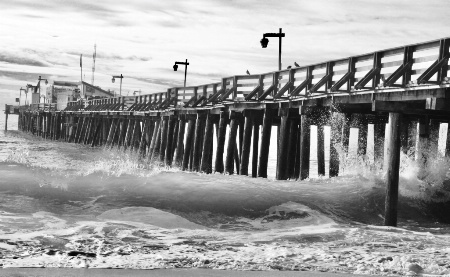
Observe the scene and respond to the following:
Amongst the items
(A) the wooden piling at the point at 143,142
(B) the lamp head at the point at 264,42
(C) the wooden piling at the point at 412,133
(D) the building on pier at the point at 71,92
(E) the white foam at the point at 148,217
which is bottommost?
(E) the white foam at the point at 148,217

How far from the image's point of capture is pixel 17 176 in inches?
790

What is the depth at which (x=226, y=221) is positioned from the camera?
14.9m

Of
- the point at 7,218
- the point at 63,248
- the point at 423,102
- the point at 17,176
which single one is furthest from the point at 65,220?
the point at 423,102

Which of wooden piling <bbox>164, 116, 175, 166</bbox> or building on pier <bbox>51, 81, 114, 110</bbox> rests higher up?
building on pier <bbox>51, 81, 114, 110</bbox>

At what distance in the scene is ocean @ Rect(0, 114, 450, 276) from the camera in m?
9.95

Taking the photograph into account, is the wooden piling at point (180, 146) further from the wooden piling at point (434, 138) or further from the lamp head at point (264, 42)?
the wooden piling at point (434, 138)

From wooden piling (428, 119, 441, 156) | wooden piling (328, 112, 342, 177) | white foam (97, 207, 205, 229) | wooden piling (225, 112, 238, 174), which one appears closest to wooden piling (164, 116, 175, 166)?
wooden piling (225, 112, 238, 174)

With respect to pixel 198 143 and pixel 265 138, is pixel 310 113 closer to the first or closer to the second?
pixel 265 138

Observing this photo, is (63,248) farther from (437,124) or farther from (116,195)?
(437,124)

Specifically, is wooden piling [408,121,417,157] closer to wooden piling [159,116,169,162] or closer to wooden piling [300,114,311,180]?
wooden piling [300,114,311,180]

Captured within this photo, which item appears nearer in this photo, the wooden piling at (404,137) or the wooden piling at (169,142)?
the wooden piling at (404,137)

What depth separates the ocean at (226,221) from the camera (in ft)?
32.7

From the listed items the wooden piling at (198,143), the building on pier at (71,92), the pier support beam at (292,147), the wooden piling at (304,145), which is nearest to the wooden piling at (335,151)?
the wooden piling at (304,145)

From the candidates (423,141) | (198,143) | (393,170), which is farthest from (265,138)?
(393,170)
